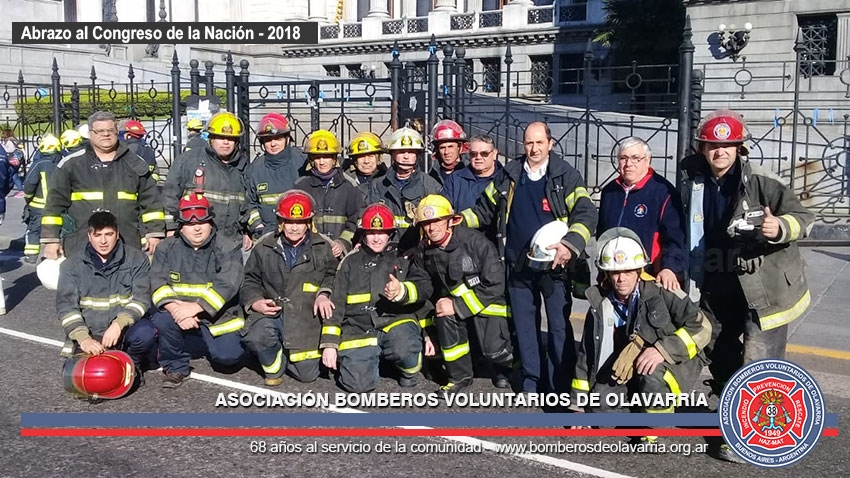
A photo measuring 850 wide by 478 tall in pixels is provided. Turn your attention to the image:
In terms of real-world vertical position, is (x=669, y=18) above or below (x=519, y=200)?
above

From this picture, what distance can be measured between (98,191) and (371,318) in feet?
8.72

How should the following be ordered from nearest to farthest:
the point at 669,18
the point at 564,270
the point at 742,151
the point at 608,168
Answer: the point at 742,151 → the point at 564,270 → the point at 608,168 → the point at 669,18

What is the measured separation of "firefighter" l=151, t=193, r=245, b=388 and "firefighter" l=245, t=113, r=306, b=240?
1.20 m

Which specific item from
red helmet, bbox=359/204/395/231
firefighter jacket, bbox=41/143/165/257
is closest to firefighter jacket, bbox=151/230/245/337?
firefighter jacket, bbox=41/143/165/257

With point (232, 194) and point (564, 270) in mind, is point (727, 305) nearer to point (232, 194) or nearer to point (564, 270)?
point (564, 270)

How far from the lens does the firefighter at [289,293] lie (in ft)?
21.0

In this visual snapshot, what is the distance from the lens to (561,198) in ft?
19.3

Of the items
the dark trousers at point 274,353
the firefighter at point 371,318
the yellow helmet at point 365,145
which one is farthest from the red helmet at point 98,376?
the yellow helmet at point 365,145

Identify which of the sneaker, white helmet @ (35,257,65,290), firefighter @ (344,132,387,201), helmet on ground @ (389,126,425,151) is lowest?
the sneaker

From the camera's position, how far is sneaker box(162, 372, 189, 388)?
630 cm

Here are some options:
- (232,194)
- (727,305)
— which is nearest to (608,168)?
(232,194)

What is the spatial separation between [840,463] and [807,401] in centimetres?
51

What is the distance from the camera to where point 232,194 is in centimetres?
775

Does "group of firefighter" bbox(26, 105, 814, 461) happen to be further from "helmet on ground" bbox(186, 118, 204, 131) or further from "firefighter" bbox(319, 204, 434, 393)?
"helmet on ground" bbox(186, 118, 204, 131)
